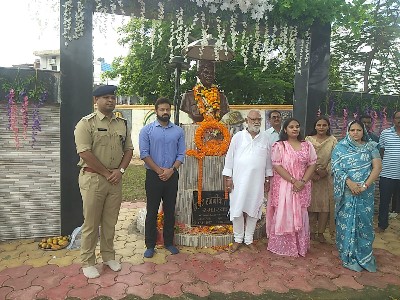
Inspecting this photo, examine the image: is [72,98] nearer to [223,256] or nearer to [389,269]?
[223,256]

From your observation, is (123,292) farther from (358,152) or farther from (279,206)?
(358,152)

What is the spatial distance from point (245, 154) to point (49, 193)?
294 cm

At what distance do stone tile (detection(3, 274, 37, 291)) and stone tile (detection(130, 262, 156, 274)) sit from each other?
3.59 feet

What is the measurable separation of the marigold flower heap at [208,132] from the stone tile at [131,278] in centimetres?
152

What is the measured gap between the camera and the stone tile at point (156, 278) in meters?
3.69

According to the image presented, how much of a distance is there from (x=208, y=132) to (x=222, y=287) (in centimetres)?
226

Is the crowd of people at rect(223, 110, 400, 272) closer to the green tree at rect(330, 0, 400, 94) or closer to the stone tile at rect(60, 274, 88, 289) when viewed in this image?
the stone tile at rect(60, 274, 88, 289)

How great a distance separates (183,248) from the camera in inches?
186

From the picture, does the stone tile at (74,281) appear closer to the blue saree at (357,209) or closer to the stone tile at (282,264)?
the stone tile at (282,264)

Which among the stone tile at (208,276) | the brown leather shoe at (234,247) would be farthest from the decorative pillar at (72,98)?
the brown leather shoe at (234,247)

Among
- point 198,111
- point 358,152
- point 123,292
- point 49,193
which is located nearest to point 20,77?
point 49,193

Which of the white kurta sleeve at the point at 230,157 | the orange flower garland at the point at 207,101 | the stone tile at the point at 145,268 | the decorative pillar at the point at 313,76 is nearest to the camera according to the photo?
the stone tile at the point at 145,268

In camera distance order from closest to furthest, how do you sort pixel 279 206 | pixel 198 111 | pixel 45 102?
pixel 279 206 < pixel 45 102 < pixel 198 111

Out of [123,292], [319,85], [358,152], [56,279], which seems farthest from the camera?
[319,85]
